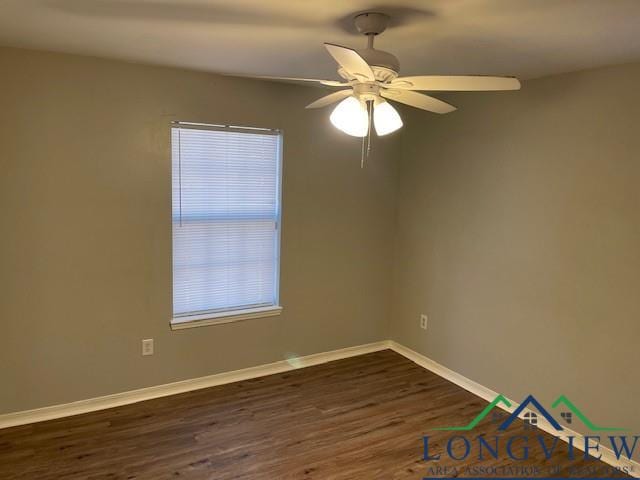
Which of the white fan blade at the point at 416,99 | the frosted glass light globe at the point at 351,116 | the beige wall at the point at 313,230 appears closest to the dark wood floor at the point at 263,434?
the beige wall at the point at 313,230

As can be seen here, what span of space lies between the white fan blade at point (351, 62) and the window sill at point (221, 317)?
2.16 metres

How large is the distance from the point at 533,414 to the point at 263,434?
1.74 m

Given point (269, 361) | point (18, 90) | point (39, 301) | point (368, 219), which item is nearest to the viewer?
point (18, 90)

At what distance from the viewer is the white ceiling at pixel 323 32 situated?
5.76ft

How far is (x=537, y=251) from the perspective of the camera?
2938mm

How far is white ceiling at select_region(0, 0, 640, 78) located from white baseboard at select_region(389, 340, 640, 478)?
6.96 feet

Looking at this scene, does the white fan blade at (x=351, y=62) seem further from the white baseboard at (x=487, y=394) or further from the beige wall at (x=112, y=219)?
the white baseboard at (x=487, y=394)

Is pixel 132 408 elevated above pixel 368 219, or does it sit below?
below

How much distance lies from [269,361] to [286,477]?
125cm

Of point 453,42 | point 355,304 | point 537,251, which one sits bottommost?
point 355,304

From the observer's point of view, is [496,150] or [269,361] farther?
[269,361]

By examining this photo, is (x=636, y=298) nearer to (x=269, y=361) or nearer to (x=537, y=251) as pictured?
(x=537, y=251)

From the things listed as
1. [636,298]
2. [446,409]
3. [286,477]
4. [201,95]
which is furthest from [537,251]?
[201,95]

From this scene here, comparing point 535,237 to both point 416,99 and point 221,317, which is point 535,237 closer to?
point 416,99
